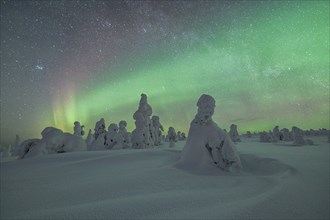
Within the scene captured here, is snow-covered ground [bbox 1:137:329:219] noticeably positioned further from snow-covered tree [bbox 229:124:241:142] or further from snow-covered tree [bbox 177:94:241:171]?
snow-covered tree [bbox 229:124:241:142]

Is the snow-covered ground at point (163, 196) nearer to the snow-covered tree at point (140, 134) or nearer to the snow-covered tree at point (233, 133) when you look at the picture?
the snow-covered tree at point (140, 134)

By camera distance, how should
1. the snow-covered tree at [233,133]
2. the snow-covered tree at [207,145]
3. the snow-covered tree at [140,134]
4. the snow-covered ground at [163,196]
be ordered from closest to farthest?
the snow-covered ground at [163,196]
the snow-covered tree at [207,145]
the snow-covered tree at [140,134]
the snow-covered tree at [233,133]

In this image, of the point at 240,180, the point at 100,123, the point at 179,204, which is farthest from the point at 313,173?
the point at 100,123

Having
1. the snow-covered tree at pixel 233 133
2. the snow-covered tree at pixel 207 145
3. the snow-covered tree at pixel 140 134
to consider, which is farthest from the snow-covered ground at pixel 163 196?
the snow-covered tree at pixel 233 133

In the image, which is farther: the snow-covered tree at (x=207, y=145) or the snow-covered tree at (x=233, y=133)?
the snow-covered tree at (x=233, y=133)

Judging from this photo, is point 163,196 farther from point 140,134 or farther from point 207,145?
point 140,134

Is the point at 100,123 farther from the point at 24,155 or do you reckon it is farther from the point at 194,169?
the point at 194,169

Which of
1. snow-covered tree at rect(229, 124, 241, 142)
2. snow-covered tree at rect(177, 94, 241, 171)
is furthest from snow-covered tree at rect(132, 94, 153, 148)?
snow-covered tree at rect(229, 124, 241, 142)

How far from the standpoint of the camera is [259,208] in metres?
2.99

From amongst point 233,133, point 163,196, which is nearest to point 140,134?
point 163,196

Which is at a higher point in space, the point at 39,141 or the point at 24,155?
the point at 39,141

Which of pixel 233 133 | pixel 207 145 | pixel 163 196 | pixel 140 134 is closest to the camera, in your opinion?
pixel 163 196

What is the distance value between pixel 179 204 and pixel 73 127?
137 ft

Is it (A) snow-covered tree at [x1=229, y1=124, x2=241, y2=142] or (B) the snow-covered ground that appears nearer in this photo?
(B) the snow-covered ground
